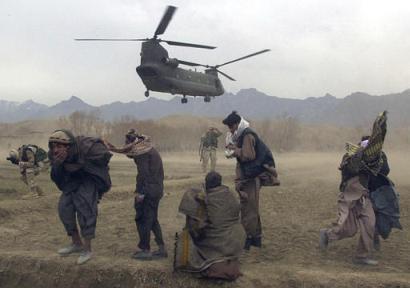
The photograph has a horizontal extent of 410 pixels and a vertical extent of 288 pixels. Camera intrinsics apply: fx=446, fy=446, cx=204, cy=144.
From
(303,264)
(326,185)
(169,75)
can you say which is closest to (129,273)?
(303,264)

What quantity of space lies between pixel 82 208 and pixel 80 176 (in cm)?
45

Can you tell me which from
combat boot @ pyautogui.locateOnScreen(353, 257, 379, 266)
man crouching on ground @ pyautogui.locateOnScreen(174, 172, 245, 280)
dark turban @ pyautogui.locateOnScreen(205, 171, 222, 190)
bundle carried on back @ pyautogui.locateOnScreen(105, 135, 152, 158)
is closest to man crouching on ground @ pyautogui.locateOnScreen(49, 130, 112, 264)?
bundle carried on back @ pyautogui.locateOnScreen(105, 135, 152, 158)

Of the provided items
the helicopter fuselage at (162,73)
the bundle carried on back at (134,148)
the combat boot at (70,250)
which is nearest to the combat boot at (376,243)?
the bundle carried on back at (134,148)

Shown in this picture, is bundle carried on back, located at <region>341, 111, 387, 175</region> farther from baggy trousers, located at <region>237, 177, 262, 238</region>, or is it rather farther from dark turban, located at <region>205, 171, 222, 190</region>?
dark turban, located at <region>205, 171, 222, 190</region>

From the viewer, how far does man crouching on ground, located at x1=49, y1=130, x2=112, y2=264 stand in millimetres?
6008

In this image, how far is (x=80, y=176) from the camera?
6207mm

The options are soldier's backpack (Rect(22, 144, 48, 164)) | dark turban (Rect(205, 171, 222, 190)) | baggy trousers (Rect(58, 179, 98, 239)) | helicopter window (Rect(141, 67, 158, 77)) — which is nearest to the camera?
dark turban (Rect(205, 171, 222, 190))

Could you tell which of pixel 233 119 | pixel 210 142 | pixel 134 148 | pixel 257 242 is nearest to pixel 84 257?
pixel 134 148

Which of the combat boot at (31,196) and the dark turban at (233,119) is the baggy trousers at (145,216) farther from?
the combat boot at (31,196)

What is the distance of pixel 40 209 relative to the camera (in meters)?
10.3

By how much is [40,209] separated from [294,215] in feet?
18.9

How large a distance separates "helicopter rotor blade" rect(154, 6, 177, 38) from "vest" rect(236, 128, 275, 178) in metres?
10.1

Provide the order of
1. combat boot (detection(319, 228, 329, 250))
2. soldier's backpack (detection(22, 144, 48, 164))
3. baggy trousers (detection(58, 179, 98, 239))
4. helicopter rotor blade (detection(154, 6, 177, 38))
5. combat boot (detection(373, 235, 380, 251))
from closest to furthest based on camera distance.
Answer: baggy trousers (detection(58, 179, 98, 239)) → combat boot (detection(319, 228, 329, 250)) → combat boot (detection(373, 235, 380, 251)) → soldier's backpack (detection(22, 144, 48, 164)) → helicopter rotor blade (detection(154, 6, 177, 38))

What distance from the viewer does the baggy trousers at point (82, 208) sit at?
6066mm
